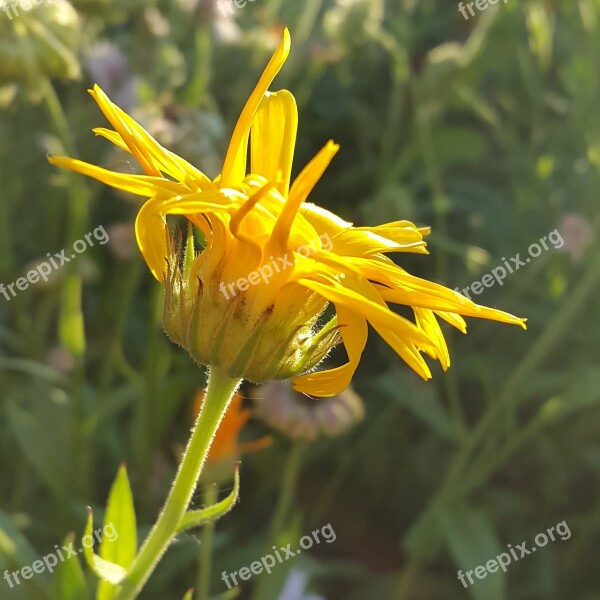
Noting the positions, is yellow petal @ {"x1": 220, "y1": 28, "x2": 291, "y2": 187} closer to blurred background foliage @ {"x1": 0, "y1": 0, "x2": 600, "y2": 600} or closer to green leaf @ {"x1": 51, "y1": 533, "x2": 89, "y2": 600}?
green leaf @ {"x1": 51, "y1": 533, "x2": 89, "y2": 600}

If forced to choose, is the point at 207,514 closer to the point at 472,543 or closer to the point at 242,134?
the point at 242,134

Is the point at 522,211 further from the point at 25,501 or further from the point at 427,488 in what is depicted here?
the point at 25,501

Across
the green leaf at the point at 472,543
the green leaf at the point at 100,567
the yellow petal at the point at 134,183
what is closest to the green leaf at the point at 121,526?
the green leaf at the point at 100,567

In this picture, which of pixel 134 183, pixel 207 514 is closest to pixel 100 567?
pixel 207 514

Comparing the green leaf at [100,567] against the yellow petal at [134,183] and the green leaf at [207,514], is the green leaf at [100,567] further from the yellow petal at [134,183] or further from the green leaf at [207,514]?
the yellow petal at [134,183]

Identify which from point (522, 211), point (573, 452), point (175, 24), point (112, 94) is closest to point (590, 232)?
point (522, 211)

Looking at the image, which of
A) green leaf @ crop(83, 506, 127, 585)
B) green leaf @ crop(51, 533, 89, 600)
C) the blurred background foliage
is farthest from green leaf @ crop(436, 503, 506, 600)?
green leaf @ crop(83, 506, 127, 585)
